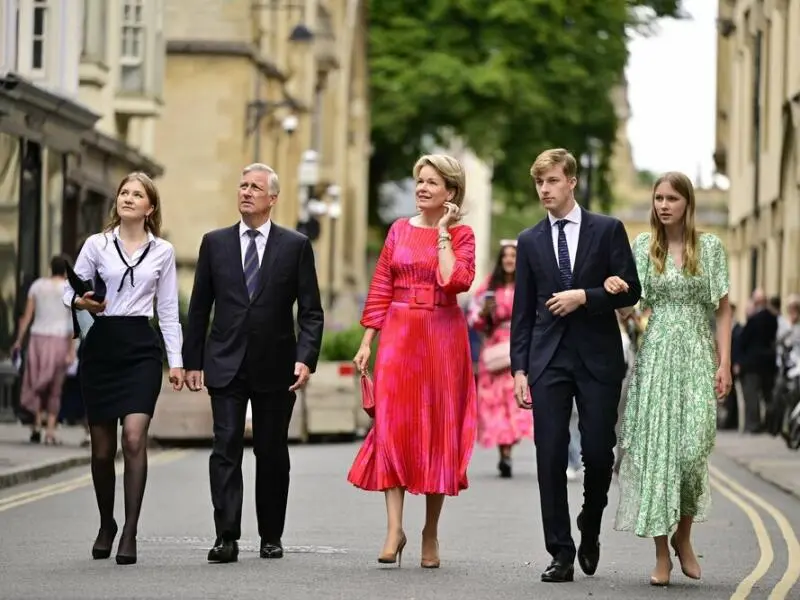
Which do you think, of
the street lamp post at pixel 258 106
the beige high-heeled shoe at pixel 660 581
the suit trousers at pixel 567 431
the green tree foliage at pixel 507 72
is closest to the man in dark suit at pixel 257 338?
the suit trousers at pixel 567 431

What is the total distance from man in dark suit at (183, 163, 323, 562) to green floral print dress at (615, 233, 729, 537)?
1.57 metres

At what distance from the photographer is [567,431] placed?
34.6 feet

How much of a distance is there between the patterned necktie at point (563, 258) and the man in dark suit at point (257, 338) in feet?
4.10

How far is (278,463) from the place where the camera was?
11.2 m

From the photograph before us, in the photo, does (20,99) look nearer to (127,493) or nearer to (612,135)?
(127,493)

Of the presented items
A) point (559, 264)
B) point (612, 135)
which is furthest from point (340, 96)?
point (559, 264)

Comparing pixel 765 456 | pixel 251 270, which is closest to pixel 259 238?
pixel 251 270

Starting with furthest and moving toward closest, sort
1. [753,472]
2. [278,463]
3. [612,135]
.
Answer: [612,135] < [753,472] < [278,463]

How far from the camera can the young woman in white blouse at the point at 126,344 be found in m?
11.0

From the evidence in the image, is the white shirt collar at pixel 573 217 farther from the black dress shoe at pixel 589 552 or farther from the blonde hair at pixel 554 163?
the black dress shoe at pixel 589 552

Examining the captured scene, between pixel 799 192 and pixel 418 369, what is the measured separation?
26367 mm

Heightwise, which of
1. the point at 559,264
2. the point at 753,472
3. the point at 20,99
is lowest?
the point at 753,472

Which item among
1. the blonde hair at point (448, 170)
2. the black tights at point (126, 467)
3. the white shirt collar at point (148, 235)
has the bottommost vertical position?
the black tights at point (126, 467)

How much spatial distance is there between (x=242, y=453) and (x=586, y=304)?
5.80 feet
